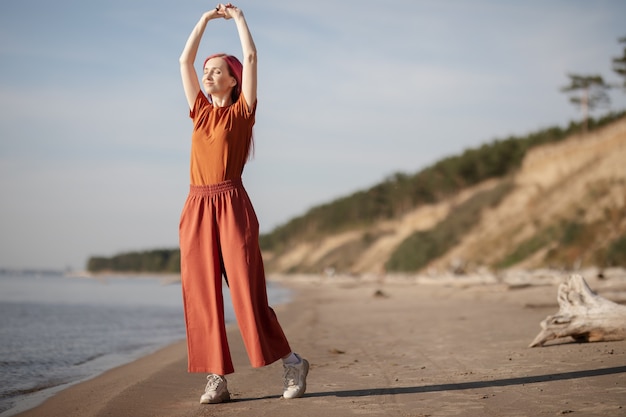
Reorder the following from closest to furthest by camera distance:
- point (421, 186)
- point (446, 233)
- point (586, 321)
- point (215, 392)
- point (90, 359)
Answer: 1. point (215, 392)
2. point (586, 321)
3. point (90, 359)
4. point (446, 233)
5. point (421, 186)

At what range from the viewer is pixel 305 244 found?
8281 centimetres

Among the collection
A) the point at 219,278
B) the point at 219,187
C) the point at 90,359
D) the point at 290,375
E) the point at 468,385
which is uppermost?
the point at 219,187

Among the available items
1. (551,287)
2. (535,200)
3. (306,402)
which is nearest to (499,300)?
(551,287)

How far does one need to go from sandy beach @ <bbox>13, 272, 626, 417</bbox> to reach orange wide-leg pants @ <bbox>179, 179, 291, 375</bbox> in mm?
345

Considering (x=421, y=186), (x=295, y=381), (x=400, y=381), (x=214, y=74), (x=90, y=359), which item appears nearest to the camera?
(x=295, y=381)

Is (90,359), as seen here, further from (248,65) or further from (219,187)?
(248,65)

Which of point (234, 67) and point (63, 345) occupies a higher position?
point (234, 67)

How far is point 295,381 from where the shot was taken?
440cm

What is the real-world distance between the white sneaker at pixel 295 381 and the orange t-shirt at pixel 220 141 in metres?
1.34

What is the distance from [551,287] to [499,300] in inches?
63.1

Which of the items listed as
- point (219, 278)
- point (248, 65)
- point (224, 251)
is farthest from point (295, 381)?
point (248, 65)

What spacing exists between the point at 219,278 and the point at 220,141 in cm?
90

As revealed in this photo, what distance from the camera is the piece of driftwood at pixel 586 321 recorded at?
6188 mm

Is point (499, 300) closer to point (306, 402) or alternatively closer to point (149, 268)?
point (306, 402)
